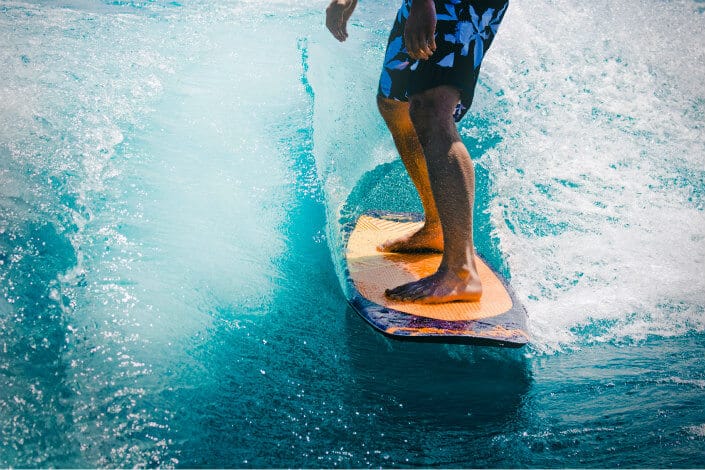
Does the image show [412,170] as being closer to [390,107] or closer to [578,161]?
[390,107]

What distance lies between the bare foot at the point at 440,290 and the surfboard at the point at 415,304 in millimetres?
22

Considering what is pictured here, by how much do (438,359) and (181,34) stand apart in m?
3.30

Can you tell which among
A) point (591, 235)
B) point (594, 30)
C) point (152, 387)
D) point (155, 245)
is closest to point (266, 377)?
point (152, 387)

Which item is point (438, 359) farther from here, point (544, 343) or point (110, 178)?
point (110, 178)

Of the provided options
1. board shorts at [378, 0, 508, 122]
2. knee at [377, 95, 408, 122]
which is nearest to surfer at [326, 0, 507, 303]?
board shorts at [378, 0, 508, 122]

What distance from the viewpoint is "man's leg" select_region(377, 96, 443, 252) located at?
2188mm

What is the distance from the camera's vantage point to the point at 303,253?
7.50 feet

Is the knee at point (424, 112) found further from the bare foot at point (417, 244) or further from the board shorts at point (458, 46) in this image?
the bare foot at point (417, 244)

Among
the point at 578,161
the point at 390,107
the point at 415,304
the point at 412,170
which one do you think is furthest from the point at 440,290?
the point at 578,161

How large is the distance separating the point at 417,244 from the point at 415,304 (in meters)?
0.46

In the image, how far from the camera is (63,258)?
6.40 ft

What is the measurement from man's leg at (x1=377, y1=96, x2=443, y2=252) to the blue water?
293mm

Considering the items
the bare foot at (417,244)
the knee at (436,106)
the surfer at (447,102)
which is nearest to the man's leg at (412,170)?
the bare foot at (417,244)

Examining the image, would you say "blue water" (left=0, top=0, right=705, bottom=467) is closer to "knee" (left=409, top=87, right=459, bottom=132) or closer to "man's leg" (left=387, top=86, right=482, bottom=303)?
"man's leg" (left=387, top=86, right=482, bottom=303)
